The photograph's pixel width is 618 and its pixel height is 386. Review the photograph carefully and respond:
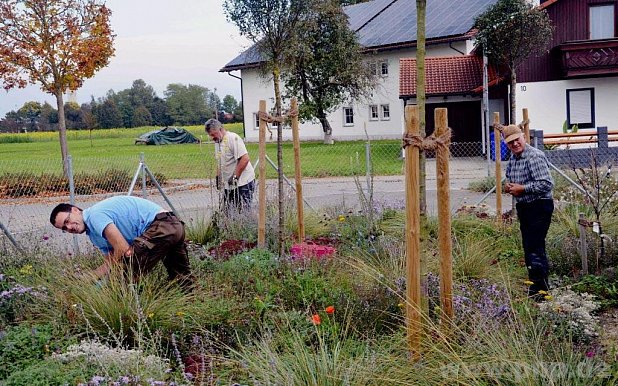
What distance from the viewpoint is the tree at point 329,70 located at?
117 ft

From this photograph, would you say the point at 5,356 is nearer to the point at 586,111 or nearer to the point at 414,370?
the point at 414,370

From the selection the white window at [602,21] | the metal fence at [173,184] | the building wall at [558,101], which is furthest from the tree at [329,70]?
the white window at [602,21]

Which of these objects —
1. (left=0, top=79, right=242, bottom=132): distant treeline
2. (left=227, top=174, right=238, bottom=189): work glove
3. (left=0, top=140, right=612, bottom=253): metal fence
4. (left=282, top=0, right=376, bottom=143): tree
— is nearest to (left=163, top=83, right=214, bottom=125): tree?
(left=0, top=79, right=242, bottom=132): distant treeline

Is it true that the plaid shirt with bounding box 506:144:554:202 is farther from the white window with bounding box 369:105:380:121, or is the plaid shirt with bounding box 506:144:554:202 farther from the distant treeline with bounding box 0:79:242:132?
the distant treeline with bounding box 0:79:242:132

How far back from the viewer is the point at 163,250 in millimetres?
5727

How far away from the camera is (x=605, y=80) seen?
28094 millimetres

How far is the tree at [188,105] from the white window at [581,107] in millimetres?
47445

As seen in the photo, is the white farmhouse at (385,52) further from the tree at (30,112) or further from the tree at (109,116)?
the tree at (30,112)

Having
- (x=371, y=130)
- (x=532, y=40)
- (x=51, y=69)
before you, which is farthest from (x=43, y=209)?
(x=371, y=130)

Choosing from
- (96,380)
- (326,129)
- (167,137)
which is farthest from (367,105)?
(96,380)

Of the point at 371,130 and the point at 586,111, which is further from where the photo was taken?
the point at 371,130

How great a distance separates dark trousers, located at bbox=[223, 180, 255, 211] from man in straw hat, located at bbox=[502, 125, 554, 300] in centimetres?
390

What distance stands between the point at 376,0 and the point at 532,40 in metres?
24.9

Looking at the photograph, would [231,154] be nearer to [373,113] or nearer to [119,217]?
[119,217]
